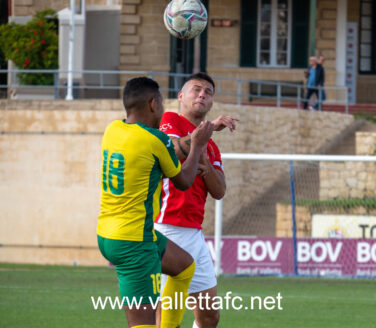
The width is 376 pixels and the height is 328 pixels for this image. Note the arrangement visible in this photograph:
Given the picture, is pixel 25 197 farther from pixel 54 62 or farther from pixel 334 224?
pixel 334 224

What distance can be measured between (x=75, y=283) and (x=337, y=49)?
15634 millimetres

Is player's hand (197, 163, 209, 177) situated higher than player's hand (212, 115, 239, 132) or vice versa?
Answer: player's hand (212, 115, 239, 132)

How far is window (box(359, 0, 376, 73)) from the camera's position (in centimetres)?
2877

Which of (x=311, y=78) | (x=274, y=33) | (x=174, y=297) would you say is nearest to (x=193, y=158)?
(x=174, y=297)

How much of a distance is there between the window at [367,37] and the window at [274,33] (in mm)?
2871

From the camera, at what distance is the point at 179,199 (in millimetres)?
6816

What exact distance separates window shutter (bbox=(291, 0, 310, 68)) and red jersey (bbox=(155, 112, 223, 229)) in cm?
2085

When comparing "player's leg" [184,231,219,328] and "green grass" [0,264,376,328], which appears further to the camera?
"green grass" [0,264,376,328]

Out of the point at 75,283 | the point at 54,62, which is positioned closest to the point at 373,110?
the point at 54,62

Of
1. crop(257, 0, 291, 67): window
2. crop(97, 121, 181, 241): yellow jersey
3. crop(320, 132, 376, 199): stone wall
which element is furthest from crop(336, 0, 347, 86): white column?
crop(97, 121, 181, 241): yellow jersey

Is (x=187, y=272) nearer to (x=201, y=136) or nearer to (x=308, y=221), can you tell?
(x=201, y=136)

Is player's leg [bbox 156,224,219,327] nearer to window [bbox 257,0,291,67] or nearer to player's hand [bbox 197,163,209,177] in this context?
player's hand [bbox 197,163,209,177]

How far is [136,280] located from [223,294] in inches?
280

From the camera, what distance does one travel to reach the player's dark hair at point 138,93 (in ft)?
18.7
